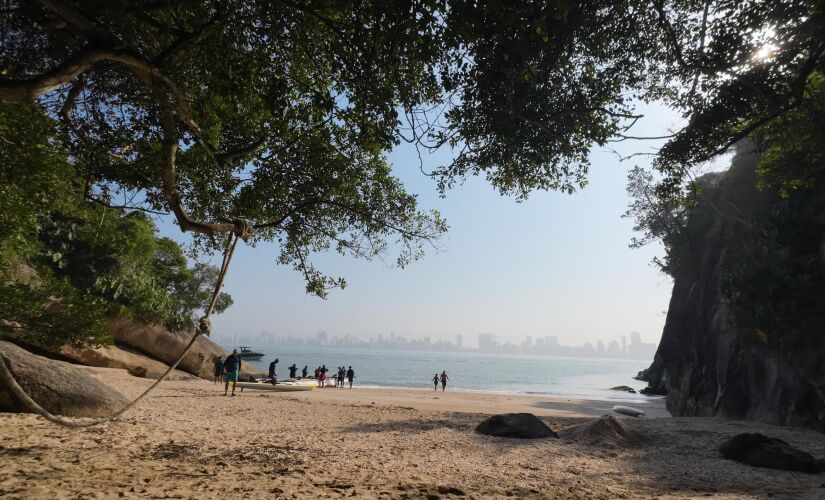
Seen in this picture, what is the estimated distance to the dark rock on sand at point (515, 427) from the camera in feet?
36.2

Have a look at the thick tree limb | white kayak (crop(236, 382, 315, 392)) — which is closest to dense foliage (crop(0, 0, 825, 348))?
the thick tree limb

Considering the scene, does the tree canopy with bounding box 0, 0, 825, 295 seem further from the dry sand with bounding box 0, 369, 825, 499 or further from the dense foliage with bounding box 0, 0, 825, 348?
the dry sand with bounding box 0, 369, 825, 499

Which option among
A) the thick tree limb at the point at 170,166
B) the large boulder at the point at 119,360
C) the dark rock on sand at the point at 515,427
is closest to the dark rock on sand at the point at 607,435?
the dark rock on sand at the point at 515,427

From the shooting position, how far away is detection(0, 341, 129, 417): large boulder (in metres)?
8.53

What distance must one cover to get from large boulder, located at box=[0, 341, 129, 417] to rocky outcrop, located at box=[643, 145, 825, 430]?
2335cm

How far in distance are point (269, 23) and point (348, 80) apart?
1631 mm

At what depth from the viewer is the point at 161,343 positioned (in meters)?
31.2

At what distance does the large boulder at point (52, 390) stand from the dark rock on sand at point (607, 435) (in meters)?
11.3

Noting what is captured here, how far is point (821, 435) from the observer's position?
14.8 meters

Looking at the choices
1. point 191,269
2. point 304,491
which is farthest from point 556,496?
point 191,269

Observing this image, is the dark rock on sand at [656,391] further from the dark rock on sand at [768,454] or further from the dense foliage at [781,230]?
the dark rock on sand at [768,454]

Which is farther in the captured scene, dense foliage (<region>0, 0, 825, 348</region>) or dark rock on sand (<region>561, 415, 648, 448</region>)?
dark rock on sand (<region>561, 415, 648, 448</region>)

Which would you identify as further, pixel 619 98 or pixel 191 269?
pixel 191 269

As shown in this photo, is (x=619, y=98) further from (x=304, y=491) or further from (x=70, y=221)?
(x=70, y=221)
